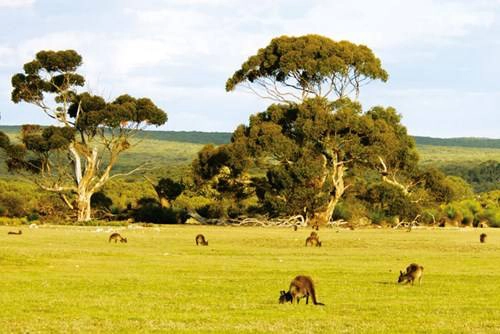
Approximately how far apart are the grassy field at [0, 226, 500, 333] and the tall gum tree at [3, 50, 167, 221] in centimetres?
3029

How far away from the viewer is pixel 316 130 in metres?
72.5

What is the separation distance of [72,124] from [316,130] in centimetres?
1994

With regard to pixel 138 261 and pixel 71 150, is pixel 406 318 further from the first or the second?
pixel 71 150

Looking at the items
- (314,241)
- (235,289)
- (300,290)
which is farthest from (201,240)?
(300,290)

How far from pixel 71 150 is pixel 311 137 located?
19161 mm

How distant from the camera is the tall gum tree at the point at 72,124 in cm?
7400

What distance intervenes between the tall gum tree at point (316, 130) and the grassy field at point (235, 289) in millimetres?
28000

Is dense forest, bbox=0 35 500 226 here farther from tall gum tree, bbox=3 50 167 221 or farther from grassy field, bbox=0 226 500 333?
grassy field, bbox=0 226 500 333

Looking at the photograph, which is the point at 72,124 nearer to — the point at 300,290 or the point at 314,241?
the point at 314,241

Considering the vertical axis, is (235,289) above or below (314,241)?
below

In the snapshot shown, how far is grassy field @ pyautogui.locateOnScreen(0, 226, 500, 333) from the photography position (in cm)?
1722

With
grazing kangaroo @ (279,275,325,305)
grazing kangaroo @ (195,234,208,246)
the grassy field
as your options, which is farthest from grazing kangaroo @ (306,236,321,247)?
grazing kangaroo @ (279,275,325,305)

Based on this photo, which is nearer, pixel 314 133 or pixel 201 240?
pixel 201 240

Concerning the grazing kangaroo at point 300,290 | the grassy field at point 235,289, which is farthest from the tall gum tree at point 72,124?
the grazing kangaroo at point 300,290
